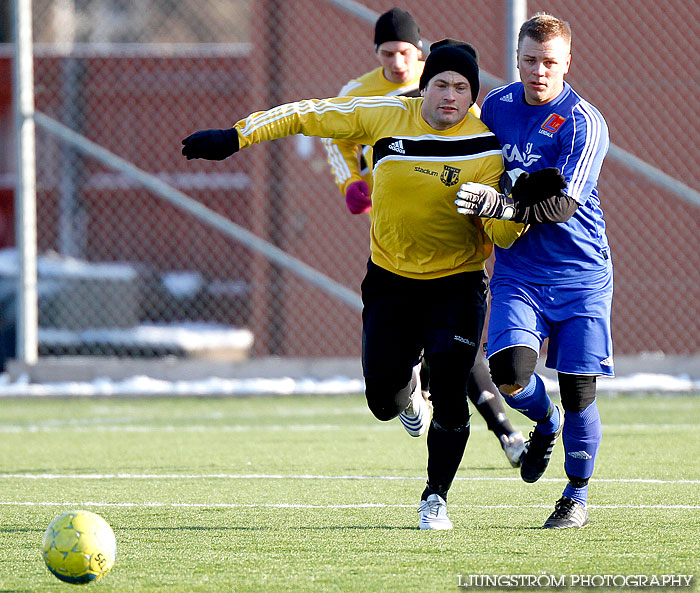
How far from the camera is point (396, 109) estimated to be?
17.0 feet

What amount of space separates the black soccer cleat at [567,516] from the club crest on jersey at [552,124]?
4.71 ft

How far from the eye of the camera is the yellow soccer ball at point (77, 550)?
152 inches

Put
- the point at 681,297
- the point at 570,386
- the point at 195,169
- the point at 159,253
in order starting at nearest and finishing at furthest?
1. the point at 570,386
2. the point at 681,297
3. the point at 195,169
4. the point at 159,253

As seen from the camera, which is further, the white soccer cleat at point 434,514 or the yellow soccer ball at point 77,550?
the white soccer cleat at point 434,514

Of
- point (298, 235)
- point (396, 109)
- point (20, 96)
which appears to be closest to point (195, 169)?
point (298, 235)

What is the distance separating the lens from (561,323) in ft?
16.5

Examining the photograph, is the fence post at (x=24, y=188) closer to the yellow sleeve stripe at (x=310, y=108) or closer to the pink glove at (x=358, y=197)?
the pink glove at (x=358, y=197)

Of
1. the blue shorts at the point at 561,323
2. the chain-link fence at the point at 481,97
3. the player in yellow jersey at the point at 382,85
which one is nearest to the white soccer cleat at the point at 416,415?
the player in yellow jersey at the point at 382,85

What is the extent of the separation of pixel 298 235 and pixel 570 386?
7.58 m

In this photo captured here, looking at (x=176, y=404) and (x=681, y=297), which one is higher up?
(x=681, y=297)

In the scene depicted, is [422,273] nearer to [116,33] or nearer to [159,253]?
[159,253]

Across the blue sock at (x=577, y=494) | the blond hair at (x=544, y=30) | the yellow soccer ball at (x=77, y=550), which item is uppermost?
the blond hair at (x=544, y=30)

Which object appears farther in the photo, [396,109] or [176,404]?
[176,404]

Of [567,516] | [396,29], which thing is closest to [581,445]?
[567,516]
